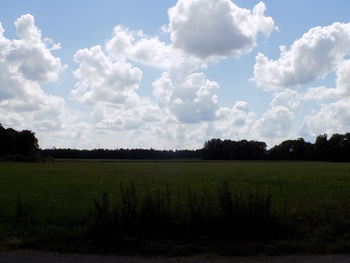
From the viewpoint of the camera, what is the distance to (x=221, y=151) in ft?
595

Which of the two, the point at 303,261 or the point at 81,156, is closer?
the point at 303,261

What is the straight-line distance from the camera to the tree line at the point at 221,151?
130 m

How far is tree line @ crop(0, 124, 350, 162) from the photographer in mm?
130500

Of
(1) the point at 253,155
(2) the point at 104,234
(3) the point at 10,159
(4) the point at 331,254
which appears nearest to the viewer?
(4) the point at 331,254

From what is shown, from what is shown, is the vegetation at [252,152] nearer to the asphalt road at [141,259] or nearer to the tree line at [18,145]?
the tree line at [18,145]

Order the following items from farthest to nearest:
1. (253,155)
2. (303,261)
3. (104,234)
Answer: (253,155)
(104,234)
(303,261)

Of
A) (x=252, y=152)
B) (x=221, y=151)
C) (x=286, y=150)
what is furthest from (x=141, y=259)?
(x=221, y=151)

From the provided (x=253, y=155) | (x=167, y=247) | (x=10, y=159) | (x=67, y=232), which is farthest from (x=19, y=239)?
(x=253, y=155)

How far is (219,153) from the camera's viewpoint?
181375 millimetres

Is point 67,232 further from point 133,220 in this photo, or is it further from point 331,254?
point 331,254

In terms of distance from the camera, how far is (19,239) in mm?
8773

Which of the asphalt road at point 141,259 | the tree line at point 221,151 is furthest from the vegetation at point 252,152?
the asphalt road at point 141,259

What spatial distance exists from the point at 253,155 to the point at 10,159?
9659 centimetres

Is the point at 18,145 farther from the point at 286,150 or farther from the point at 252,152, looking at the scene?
the point at 286,150
